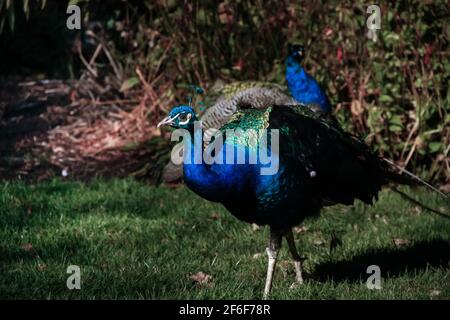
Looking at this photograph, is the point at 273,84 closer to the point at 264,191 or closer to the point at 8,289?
the point at 264,191

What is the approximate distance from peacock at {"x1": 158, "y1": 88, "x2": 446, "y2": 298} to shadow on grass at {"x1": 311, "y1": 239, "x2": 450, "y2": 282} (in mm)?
285

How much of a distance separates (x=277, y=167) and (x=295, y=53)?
9.34 feet

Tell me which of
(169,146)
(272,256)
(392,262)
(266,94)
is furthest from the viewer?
(169,146)

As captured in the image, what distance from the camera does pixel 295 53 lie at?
6820mm

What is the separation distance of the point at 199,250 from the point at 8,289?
1338mm

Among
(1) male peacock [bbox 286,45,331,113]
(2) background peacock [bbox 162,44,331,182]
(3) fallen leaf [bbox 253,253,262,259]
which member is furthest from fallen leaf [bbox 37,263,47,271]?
(1) male peacock [bbox 286,45,331,113]

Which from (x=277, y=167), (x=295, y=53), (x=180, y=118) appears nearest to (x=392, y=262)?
(x=277, y=167)

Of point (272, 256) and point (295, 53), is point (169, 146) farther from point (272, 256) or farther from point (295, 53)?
point (272, 256)

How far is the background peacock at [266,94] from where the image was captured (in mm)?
6551

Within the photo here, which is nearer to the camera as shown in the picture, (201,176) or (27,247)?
(201,176)

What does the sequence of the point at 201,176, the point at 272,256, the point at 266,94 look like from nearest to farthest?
1. the point at 201,176
2. the point at 272,256
3. the point at 266,94

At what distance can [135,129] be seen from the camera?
795cm

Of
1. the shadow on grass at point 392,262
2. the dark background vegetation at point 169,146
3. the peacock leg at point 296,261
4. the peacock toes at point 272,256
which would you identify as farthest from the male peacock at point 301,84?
the peacock toes at point 272,256

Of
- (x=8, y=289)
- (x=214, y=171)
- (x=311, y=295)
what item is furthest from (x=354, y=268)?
(x=8, y=289)
